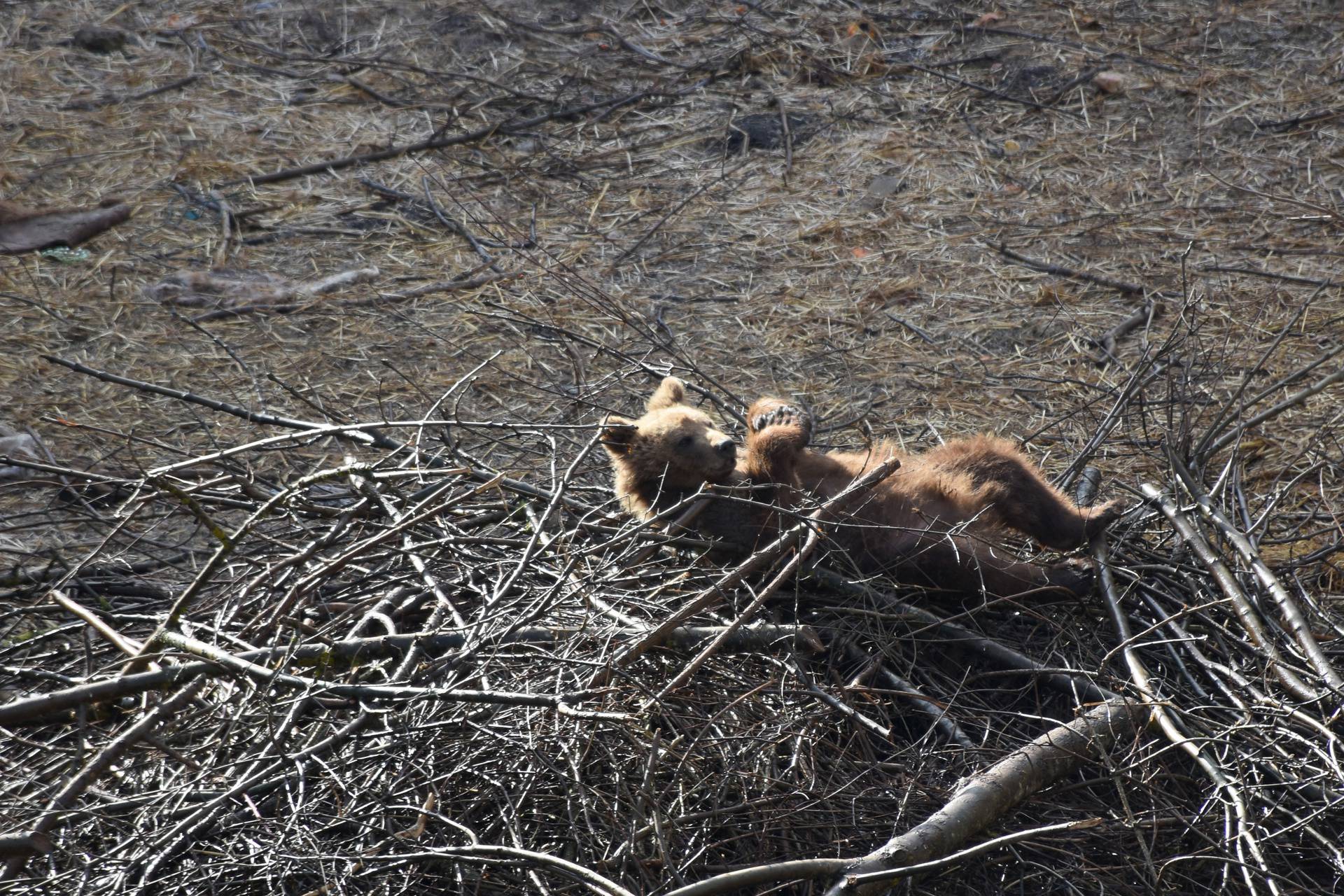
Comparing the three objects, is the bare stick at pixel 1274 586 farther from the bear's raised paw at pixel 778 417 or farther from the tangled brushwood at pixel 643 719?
A: the bear's raised paw at pixel 778 417

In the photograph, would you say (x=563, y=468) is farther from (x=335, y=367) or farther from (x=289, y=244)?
(x=289, y=244)

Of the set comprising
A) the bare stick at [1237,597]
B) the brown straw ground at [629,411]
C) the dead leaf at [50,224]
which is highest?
the bare stick at [1237,597]

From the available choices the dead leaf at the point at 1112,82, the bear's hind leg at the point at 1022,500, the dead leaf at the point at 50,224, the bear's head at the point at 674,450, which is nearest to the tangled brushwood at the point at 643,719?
the bear's hind leg at the point at 1022,500

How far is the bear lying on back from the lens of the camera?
4672 millimetres

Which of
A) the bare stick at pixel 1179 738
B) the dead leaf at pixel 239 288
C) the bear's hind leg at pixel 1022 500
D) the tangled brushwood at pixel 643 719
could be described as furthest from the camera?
the dead leaf at pixel 239 288

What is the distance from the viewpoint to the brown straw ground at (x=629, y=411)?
3430 mm

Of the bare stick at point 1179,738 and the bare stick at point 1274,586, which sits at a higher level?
the bare stick at point 1274,586

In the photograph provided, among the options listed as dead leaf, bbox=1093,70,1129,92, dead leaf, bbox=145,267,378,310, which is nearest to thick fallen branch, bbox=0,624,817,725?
dead leaf, bbox=145,267,378,310

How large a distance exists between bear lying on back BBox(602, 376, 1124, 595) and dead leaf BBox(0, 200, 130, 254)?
5.62 m

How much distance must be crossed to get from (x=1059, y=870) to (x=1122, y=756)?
1.57 feet

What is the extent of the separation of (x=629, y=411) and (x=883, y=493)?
2.43 metres

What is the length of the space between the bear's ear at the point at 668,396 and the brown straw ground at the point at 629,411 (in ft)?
0.80

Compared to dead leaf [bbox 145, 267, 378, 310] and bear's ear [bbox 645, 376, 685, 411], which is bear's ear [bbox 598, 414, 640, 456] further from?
dead leaf [bbox 145, 267, 378, 310]

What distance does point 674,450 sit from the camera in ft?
17.1
